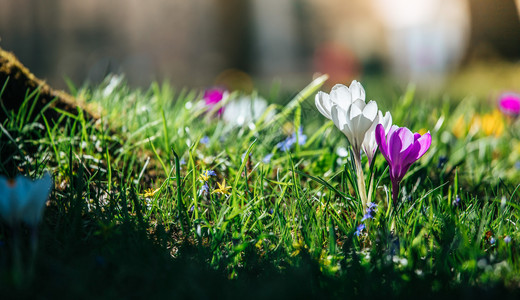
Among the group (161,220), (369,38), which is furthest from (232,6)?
(369,38)

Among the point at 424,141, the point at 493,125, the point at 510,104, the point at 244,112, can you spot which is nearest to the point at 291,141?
the point at 244,112

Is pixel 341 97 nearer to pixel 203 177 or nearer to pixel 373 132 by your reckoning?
pixel 373 132

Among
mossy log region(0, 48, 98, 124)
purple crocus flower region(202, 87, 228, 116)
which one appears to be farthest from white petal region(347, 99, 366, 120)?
purple crocus flower region(202, 87, 228, 116)

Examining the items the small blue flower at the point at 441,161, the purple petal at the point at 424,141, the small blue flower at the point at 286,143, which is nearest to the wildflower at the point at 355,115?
the purple petal at the point at 424,141

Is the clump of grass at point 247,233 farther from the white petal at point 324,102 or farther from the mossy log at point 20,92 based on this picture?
the white petal at point 324,102

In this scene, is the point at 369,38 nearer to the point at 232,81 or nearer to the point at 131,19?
the point at 131,19

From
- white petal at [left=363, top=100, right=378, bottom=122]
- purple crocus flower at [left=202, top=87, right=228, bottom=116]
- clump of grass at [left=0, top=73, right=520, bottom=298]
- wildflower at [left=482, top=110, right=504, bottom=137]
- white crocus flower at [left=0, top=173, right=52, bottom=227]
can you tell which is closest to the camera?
white crocus flower at [left=0, top=173, right=52, bottom=227]

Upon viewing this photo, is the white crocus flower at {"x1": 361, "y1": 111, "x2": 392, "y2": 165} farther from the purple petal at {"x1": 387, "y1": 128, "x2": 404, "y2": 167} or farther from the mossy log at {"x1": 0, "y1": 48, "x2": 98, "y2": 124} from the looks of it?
the mossy log at {"x1": 0, "y1": 48, "x2": 98, "y2": 124}
